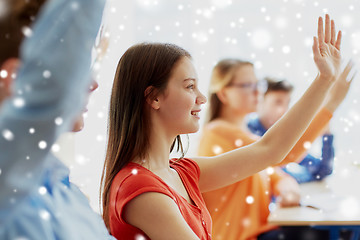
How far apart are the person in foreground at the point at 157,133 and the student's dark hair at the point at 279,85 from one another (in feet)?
4.47

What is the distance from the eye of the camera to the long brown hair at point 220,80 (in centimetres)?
185

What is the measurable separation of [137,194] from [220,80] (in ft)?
3.86

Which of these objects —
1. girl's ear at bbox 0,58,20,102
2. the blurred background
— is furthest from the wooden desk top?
girl's ear at bbox 0,58,20,102

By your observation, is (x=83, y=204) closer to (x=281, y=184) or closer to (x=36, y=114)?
(x=36, y=114)

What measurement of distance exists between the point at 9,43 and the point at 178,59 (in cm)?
50

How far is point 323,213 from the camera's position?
171cm

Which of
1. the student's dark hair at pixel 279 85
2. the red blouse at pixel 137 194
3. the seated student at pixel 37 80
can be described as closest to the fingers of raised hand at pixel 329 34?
the red blouse at pixel 137 194

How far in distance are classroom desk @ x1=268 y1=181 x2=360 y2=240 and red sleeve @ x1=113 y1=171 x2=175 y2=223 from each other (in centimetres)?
95

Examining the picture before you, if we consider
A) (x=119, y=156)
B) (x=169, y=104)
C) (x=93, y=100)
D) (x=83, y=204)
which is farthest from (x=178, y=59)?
(x=93, y=100)

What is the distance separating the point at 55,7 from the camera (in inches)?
14.5

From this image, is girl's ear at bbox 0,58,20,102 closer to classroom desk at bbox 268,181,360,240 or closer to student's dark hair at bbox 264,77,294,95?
Result: classroom desk at bbox 268,181,360,240

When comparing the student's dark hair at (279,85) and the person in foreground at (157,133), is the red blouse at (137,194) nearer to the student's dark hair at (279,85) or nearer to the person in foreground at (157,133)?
the person in foreground at (157,133)

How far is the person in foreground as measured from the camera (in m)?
0.77

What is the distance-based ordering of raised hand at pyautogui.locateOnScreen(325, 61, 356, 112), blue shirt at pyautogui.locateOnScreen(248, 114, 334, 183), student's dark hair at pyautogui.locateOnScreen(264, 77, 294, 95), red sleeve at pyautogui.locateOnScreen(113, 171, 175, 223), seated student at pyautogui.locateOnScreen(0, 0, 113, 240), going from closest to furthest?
seated student at pyautogui.locateOnScreen(0, 0, 113, 240) → red sleeve at pyautogui.locateOnScreen(113, 171, 175, 223) → raised hand at pyautogui.locateOnScreen(325, 61, 356, 112) → blue shirt at pyautogui.locateOnScreen(248, 114, 334, 183) → student's dark hair at pyautogui.locateOnScreen(264, 77, 294, 95)
